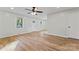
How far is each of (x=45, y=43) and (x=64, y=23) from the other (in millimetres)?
662

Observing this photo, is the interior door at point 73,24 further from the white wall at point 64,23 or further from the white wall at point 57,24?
the white wall at point 57,24

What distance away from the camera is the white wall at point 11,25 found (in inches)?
93.7

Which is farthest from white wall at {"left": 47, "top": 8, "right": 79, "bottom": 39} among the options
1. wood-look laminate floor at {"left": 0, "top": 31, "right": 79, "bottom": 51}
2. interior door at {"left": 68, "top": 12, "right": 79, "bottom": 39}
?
wood-look laminate floor at {"left": 0, "top": 31, "right": 79, "bottom": 51}

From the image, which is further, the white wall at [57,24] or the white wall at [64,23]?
the white wall at [57,24]

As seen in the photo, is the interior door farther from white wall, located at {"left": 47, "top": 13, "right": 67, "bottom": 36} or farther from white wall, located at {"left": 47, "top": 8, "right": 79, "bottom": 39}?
white wall, located at {"left": 47, "top": 13, "right": 67, "bottom": 36}

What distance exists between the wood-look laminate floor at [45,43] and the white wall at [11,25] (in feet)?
0.50

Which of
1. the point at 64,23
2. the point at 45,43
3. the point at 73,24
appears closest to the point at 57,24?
the point at 64,23

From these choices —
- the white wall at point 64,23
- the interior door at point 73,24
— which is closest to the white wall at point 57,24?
the white wall at point 64,23

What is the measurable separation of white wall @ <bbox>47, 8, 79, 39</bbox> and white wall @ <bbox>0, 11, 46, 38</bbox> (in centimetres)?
25

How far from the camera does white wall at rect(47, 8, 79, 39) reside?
2395 millimetres

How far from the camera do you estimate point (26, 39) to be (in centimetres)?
251

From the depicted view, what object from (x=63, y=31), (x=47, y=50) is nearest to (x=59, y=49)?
(x=47, y=50)
